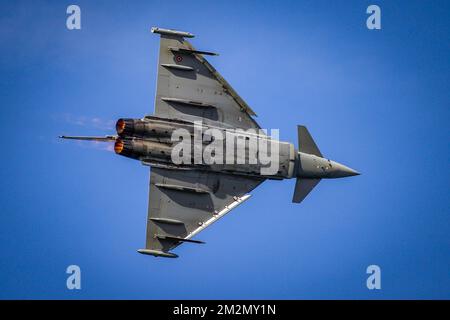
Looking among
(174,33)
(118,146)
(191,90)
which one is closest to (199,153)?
(191,90)

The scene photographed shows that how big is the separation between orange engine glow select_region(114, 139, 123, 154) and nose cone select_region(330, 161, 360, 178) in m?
8.95

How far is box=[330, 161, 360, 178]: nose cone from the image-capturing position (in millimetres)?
35938

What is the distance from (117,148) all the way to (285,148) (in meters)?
6.86

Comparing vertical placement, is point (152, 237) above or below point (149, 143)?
below

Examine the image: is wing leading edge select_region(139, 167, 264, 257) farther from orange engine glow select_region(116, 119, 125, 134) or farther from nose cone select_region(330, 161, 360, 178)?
nose cone select_region(330, 161, 360, 178)

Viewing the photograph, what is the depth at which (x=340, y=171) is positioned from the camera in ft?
118

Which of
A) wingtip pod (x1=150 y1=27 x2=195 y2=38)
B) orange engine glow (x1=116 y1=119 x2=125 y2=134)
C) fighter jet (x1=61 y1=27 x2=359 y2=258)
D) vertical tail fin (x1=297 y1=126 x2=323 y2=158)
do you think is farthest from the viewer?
vertical tail fin (x1=297 y1=126 x2=323 y2=158)

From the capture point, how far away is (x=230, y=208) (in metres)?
35.8

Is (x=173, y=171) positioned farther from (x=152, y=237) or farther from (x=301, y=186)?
(x=301, y=186)

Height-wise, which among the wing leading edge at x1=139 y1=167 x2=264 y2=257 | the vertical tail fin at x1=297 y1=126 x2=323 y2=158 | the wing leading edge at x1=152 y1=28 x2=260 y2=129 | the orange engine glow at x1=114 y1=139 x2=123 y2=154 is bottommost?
the wing leading edge at x1=139 y1=167 x2=264 y2=257

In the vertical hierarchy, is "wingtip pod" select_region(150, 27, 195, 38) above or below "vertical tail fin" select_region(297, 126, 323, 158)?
above

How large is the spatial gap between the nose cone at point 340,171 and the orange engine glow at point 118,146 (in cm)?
895

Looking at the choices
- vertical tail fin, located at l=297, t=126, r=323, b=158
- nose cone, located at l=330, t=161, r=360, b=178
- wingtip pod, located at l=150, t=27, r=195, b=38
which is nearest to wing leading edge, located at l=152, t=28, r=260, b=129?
wingtip pod, located at l=150, t=27, r=195, b=38

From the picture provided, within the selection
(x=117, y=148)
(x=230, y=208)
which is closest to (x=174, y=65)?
(x=117, y=148)
